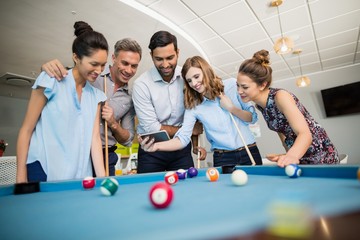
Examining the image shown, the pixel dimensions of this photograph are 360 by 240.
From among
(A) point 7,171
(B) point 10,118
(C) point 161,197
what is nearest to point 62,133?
(C) point 161,197

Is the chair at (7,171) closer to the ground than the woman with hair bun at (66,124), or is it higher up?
closer to the ground

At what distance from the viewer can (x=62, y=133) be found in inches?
56.3

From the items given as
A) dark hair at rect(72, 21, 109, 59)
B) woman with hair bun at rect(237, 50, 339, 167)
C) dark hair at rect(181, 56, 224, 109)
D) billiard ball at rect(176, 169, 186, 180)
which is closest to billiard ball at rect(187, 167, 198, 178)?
billiard ball at rect(176, 169, 186, 180)

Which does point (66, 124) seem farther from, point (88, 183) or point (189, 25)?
point (189, 25)

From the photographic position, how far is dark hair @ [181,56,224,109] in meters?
1.95

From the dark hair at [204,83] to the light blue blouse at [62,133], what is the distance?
85cm

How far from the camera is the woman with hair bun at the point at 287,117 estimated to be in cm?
136

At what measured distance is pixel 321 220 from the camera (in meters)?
0.42

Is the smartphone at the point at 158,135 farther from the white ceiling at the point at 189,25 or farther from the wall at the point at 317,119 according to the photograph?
the wall at the point at 317,119

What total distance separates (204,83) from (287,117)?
73 cm

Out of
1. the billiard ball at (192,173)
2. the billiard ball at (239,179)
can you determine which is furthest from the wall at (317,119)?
the billiard ball at (239,179)

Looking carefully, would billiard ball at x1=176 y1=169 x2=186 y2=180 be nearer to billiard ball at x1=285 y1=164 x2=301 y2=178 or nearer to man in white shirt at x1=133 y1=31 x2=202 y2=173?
billiard ball at x1=285 y1=164 x2=301 y2=178

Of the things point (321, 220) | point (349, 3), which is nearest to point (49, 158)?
point (321, 220)

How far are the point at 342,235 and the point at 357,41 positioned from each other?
569 cm
